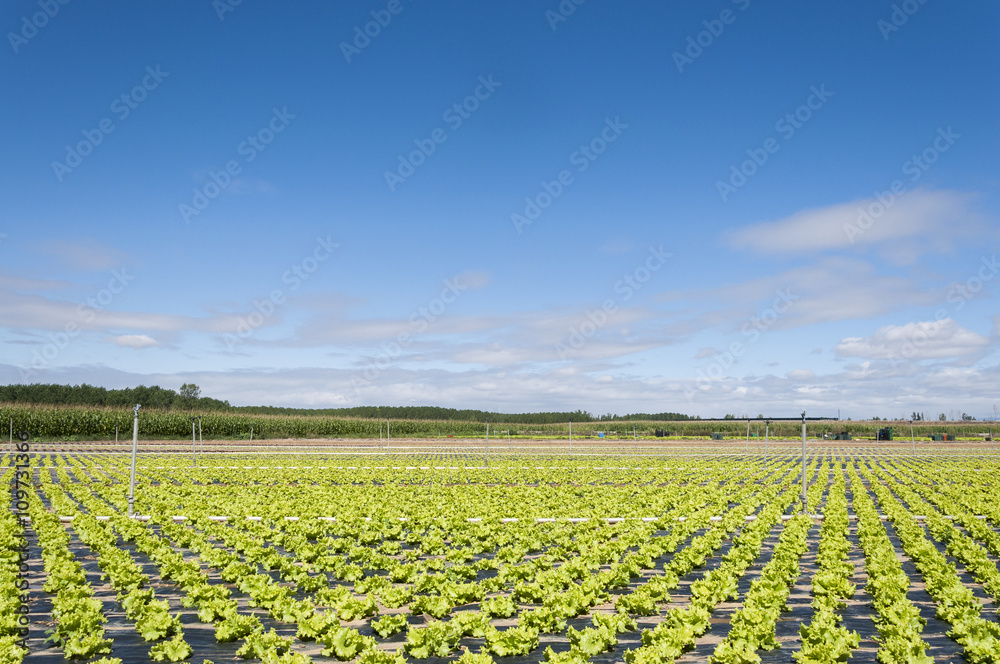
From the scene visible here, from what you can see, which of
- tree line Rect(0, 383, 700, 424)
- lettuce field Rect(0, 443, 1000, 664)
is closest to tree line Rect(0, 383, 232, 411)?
tree line Rect(0, 383, 700, 424)

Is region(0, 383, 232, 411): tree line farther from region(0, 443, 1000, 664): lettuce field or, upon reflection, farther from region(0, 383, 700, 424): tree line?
region(0, 443, 1000, 664): lettuce field

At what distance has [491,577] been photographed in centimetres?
1202

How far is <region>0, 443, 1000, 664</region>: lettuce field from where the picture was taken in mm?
8289

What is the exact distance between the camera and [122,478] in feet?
93.4

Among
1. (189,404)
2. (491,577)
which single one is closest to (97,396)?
(189,404)

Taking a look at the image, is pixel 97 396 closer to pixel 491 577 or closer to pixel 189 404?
pixel 189 404

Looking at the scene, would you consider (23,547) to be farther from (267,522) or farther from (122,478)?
(122,478)

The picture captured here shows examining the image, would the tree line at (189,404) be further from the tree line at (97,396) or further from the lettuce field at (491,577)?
the lettuce field at (491,577)

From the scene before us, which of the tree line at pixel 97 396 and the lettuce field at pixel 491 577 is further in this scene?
the tree line at pixel 97 396

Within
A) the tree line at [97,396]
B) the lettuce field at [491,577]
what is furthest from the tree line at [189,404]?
the lettuce field at [491,577]

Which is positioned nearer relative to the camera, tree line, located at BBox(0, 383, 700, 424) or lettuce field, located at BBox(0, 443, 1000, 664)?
lettuce field, located at BBox(0, 443, 1000, 664)

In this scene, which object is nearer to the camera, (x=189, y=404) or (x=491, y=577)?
(x=491, y=577)

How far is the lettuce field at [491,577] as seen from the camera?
326 inches

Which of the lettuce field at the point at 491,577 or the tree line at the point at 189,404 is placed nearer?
the lettuce field at the point at 491,577
